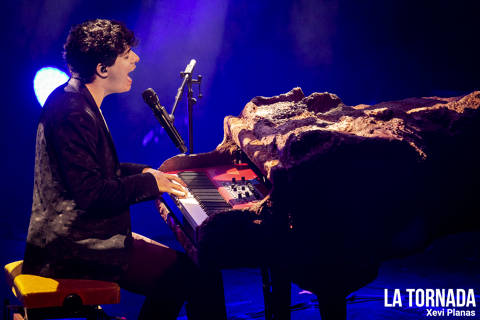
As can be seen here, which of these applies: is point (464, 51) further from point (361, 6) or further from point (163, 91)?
point (163, 91)

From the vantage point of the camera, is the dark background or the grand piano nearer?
the grand piano

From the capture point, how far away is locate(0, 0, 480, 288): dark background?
217 inches

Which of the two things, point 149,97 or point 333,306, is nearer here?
point 333,306

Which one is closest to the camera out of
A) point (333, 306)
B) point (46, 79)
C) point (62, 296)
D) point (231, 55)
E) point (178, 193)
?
point (333, 306)

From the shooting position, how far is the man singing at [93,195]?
203cm

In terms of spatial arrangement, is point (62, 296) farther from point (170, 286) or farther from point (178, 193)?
point (178, 193)

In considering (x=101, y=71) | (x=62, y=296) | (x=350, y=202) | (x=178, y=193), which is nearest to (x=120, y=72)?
(x=101, y=71)

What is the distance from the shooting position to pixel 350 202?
1.87 m

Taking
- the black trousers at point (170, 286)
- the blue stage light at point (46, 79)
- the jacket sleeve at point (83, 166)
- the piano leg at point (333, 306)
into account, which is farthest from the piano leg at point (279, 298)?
the blue stage light at point (46, 79)

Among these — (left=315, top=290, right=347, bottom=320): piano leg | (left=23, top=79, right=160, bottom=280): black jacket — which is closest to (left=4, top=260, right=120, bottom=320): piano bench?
(left=23, top=79, right=160, bottom=280): black jacket

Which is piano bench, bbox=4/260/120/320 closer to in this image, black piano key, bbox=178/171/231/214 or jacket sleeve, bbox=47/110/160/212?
jacket sleeve, bbox=47/110/160/212

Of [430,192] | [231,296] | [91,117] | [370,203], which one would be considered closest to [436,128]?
[430,192]

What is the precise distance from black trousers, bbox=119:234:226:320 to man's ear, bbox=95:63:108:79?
871 mm

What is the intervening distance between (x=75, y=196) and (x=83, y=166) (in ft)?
0.46
